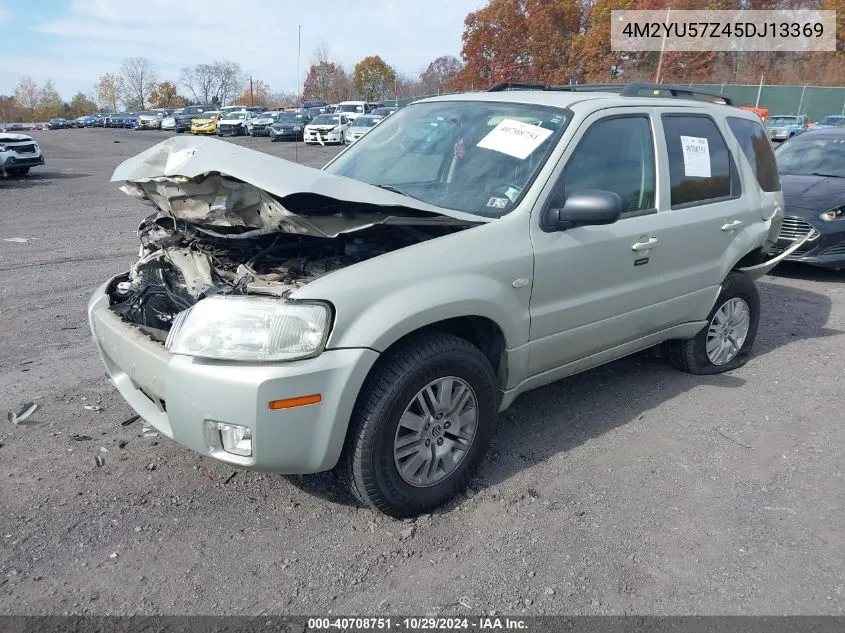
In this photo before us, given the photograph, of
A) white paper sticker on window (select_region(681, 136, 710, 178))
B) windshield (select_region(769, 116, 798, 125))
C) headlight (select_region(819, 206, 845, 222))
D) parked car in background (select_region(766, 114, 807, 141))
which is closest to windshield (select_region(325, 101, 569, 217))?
white paper sticker on window (select_region(681, 136, 710, 178))

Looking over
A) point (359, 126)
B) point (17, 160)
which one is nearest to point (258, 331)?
point (17, 160)

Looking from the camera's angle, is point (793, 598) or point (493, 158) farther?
point (493, 158)

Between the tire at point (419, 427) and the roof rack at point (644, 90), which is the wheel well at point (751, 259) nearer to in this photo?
the roof rack at point (644, 90)

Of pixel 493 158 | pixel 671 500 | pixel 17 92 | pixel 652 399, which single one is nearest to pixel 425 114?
pixel 493 158

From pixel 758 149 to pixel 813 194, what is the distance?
3692 millimetres

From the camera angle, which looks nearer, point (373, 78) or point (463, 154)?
point (463, 154)

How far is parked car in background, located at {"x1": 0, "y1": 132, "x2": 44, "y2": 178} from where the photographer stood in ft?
54.6

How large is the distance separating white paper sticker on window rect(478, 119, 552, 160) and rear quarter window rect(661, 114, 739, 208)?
A: 3.37ft

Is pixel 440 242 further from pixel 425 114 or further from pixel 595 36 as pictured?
pixel 595 36

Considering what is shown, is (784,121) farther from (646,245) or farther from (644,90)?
(646,245)

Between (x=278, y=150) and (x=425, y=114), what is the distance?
1026 inches

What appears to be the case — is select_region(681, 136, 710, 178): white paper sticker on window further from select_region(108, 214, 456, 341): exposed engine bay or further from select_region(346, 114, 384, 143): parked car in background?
select_region(346, 114, 384, 143): parked car in background

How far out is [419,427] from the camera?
3.01 metres

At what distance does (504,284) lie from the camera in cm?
316
